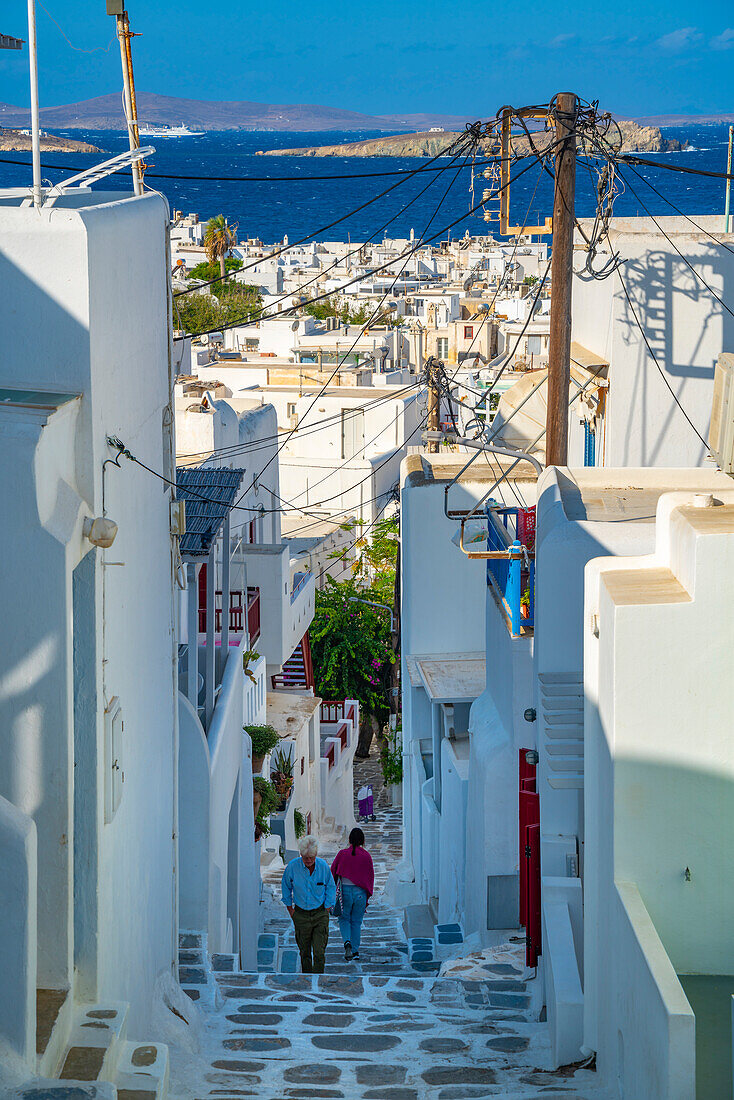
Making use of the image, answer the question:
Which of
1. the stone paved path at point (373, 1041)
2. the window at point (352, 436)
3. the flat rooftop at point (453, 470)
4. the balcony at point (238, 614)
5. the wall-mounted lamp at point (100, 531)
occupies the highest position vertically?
the window at point (352, 436)

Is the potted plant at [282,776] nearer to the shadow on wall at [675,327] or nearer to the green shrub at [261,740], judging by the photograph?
the green shrub at [261,740]

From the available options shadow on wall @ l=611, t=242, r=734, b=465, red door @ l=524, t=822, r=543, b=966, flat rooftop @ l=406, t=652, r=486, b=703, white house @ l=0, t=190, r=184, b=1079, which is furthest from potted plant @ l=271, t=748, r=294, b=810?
white house @ l=0, t=190, r=184, b=1079

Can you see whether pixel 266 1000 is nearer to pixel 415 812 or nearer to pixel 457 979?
pixel 457 979

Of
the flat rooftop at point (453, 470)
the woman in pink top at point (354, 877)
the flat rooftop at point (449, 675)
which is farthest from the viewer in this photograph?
the flat rooftop at point (453, 470)

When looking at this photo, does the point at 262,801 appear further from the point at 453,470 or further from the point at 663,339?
the point at 663,339

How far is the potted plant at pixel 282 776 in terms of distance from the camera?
63.4ft

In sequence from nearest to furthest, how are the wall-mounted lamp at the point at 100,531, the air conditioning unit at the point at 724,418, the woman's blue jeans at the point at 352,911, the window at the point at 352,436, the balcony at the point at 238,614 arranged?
the wall-mounted lamp at the point at 100,531, the air conditioning unit at the point at 724,418, the woman's blue jeans at the point at 352,911, the balcony at the point at 238,614, the window at the point at 352,436

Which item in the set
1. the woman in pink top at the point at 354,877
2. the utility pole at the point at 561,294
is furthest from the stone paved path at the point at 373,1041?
the utility pole at the point at 561,294

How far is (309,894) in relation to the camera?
1102 cm

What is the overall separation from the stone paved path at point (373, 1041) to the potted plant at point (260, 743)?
26.0 feet

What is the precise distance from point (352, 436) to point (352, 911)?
26471 mm

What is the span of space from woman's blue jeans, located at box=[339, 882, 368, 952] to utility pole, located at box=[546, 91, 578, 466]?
4848 millimetres

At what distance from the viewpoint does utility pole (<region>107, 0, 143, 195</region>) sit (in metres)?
8.58

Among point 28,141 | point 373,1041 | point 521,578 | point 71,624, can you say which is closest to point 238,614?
point 521,578
